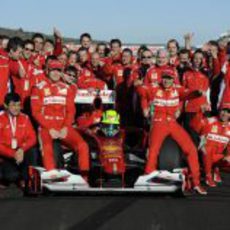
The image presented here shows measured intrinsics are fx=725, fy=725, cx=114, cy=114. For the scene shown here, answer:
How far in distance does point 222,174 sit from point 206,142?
123cm

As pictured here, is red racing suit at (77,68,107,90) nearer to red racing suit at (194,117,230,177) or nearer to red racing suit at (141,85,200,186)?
red racing suit at (194,117,230,177)

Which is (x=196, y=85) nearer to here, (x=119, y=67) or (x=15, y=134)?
(x=119, y=67)

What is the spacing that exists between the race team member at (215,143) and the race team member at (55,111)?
234 centimetres

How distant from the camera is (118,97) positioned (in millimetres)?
13461

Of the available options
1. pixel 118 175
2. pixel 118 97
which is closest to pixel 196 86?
pixel 118 97

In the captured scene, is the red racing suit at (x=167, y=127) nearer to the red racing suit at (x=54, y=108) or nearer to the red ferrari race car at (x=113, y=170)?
the red ferrari race car at (x=113, y=170)

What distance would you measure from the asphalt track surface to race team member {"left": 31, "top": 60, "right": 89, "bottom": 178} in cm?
78

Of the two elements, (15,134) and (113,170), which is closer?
(113,170)

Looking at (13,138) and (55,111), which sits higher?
(55,111)

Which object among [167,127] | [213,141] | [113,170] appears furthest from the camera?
[213,141]

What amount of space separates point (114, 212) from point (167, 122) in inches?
94.8

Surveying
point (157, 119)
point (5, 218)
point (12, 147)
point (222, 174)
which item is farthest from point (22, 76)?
point (5, 218)

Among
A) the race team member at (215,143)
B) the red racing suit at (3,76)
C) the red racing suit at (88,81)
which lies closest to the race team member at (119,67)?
the red racing suit at (88,81)

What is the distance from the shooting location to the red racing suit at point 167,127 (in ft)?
31.6
